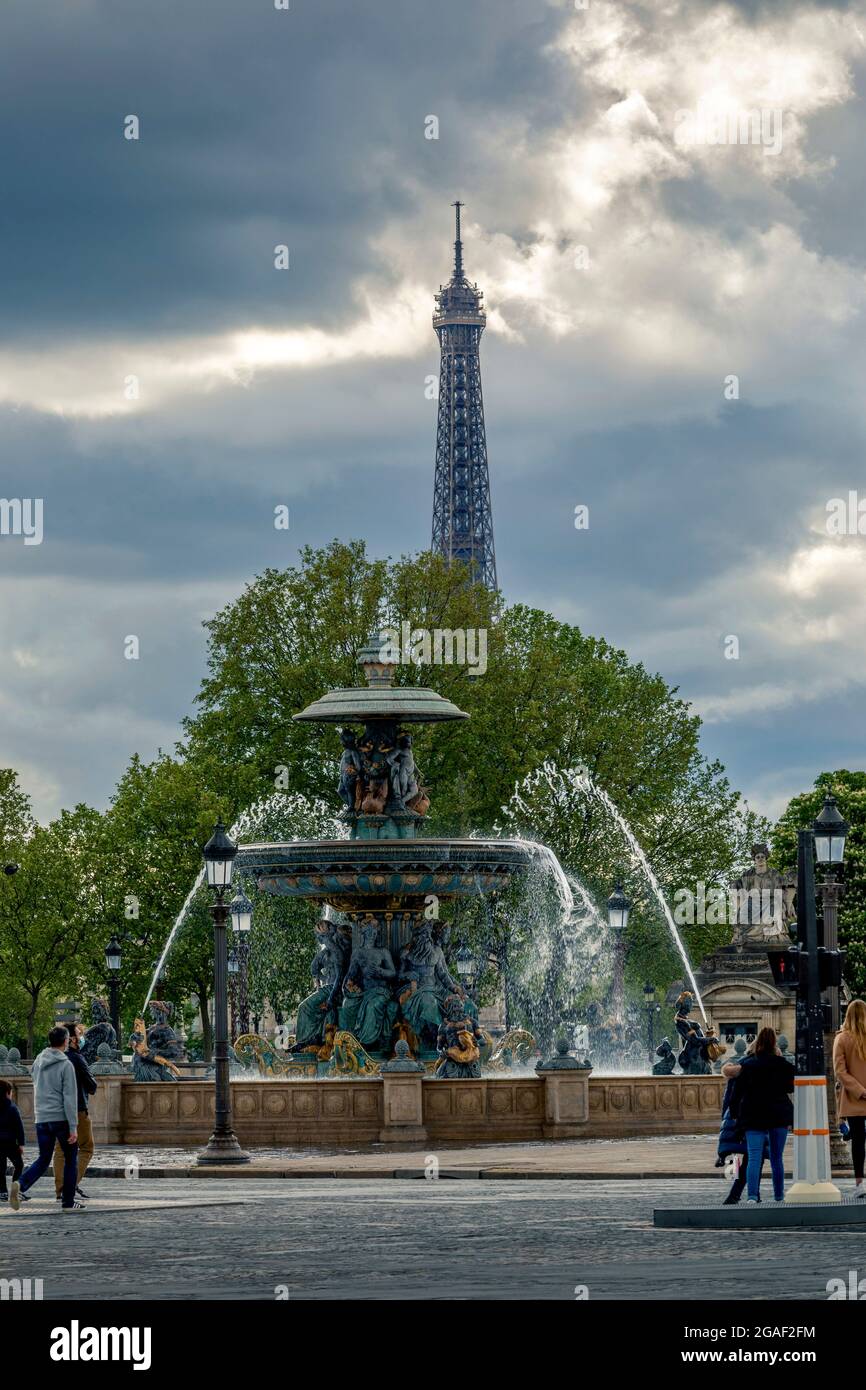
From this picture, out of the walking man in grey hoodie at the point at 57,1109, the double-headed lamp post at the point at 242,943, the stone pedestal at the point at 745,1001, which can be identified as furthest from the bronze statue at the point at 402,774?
the stone pedestal at the point at 745,1001

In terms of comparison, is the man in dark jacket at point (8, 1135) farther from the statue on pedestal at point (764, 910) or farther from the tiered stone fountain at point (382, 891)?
the statue on pedestal at point (764, 910)

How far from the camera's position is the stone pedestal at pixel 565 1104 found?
35781 millimetres

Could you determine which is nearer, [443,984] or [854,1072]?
[854,1072]

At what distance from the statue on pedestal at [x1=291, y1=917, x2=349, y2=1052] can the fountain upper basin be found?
116 cm

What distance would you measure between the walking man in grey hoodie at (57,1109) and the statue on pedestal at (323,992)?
18.3m

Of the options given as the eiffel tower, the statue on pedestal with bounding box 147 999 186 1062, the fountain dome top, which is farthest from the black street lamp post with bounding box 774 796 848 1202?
the eiffel tower

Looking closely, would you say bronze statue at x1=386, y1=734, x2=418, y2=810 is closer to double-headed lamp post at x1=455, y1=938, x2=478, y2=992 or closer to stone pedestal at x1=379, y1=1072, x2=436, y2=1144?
stone pedestal at x1=379, y1=1072, x2=436, y2=1144

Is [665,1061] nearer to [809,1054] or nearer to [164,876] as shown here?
[809,1054]

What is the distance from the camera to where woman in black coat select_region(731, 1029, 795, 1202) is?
2203 centimetres

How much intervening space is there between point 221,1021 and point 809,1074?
11.7m

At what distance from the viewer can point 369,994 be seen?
140 ft

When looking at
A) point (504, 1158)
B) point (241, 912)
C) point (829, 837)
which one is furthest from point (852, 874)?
point (829, 837)
